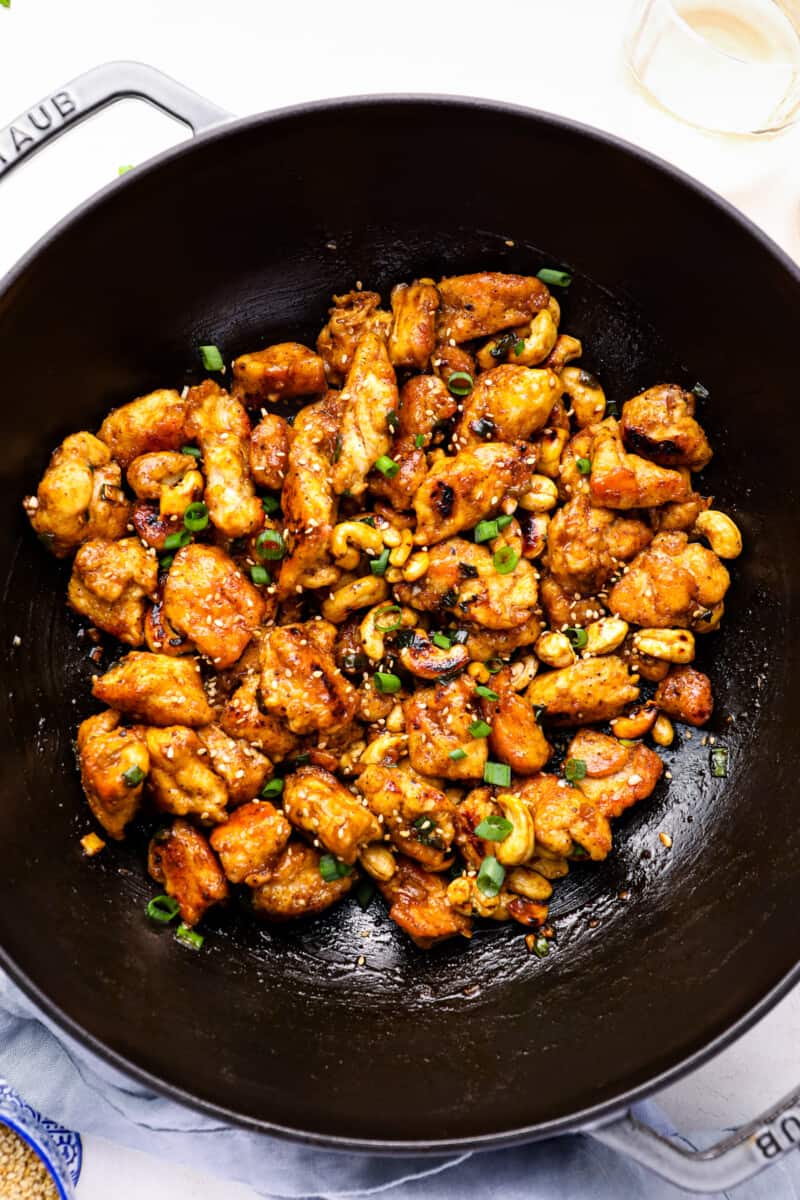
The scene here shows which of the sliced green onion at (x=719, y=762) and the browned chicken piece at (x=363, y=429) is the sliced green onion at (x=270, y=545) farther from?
the sliced green onion at (x=719, y=762)

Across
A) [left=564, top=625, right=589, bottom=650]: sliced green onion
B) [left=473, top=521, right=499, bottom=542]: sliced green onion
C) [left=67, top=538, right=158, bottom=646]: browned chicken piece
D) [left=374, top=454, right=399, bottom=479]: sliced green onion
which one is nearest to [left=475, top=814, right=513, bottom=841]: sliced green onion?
[left=564, top=625, right=589, bottom=650]: sliced green onion

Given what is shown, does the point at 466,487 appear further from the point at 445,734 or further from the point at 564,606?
the point at 445,734

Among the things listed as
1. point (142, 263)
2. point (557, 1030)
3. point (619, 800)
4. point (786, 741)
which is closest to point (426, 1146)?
point (557, 1030)

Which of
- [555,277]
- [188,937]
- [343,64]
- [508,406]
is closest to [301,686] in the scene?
[188,937]

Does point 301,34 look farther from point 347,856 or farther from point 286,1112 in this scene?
point 286,1112

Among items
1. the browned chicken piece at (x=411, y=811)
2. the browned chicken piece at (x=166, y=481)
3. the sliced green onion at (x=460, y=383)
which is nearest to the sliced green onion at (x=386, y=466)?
the sliced green onion at (x=460, y=383)

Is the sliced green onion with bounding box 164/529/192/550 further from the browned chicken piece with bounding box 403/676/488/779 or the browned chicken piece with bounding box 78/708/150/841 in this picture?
the browned chicken piece with bounding box 403/676/488/779

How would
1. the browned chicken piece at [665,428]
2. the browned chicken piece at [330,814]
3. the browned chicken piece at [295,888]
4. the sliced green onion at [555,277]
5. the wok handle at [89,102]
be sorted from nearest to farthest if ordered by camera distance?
the wok handle at [89,102]
the browned chicken piece at [330,814]
the browned chicken piece at [295,888]
the browned chicken piece at [665,428]
the sliced green onion at [555,277]
